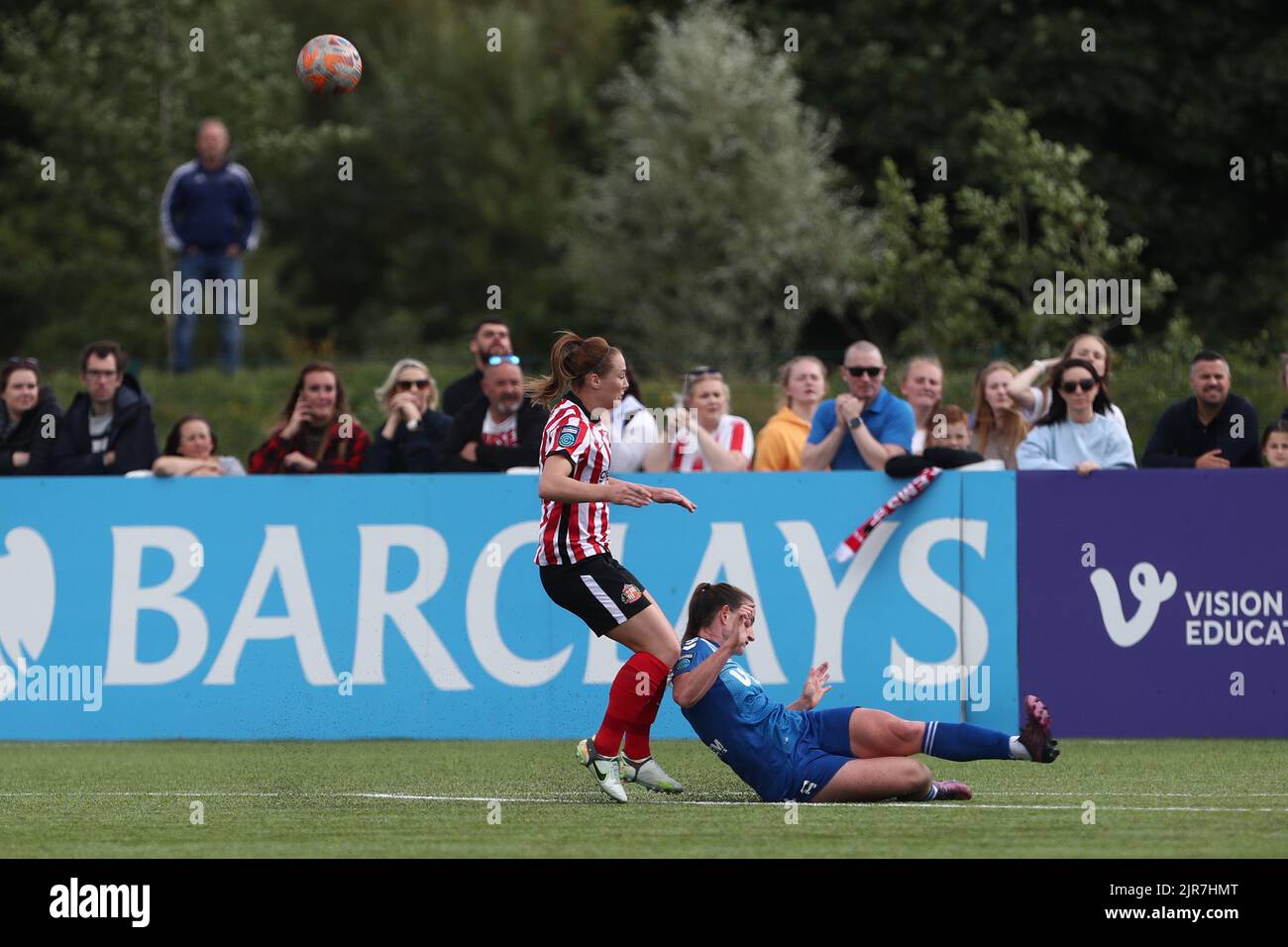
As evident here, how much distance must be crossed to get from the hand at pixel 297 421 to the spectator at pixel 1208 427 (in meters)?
5.17

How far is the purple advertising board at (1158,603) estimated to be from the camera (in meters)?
12.6

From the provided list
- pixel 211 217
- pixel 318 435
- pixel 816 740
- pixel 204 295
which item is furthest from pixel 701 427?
pixel 204 295

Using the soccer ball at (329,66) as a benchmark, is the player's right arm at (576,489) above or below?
below

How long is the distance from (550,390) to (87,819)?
9.01ft

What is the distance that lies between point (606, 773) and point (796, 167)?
1193 inches

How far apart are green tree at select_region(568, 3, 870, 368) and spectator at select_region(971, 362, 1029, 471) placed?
24.0 metres

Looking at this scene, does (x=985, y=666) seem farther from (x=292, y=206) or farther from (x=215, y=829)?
(x=292, y=206)

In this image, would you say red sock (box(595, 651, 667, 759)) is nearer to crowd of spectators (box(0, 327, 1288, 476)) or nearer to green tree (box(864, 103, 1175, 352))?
crowd of spectators (box(0, 327, 1288, 476))

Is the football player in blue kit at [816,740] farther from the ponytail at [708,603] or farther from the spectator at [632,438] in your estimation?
the spectator at [632,438]

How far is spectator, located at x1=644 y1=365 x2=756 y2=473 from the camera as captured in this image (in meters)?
13.6

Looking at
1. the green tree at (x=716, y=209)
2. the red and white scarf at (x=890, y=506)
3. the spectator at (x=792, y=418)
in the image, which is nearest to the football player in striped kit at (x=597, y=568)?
the red and white scarf at (x=890, y=506)

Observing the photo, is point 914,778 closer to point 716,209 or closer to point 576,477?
point 576,477

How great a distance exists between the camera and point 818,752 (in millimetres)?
9523

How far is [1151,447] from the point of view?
44.1ft
